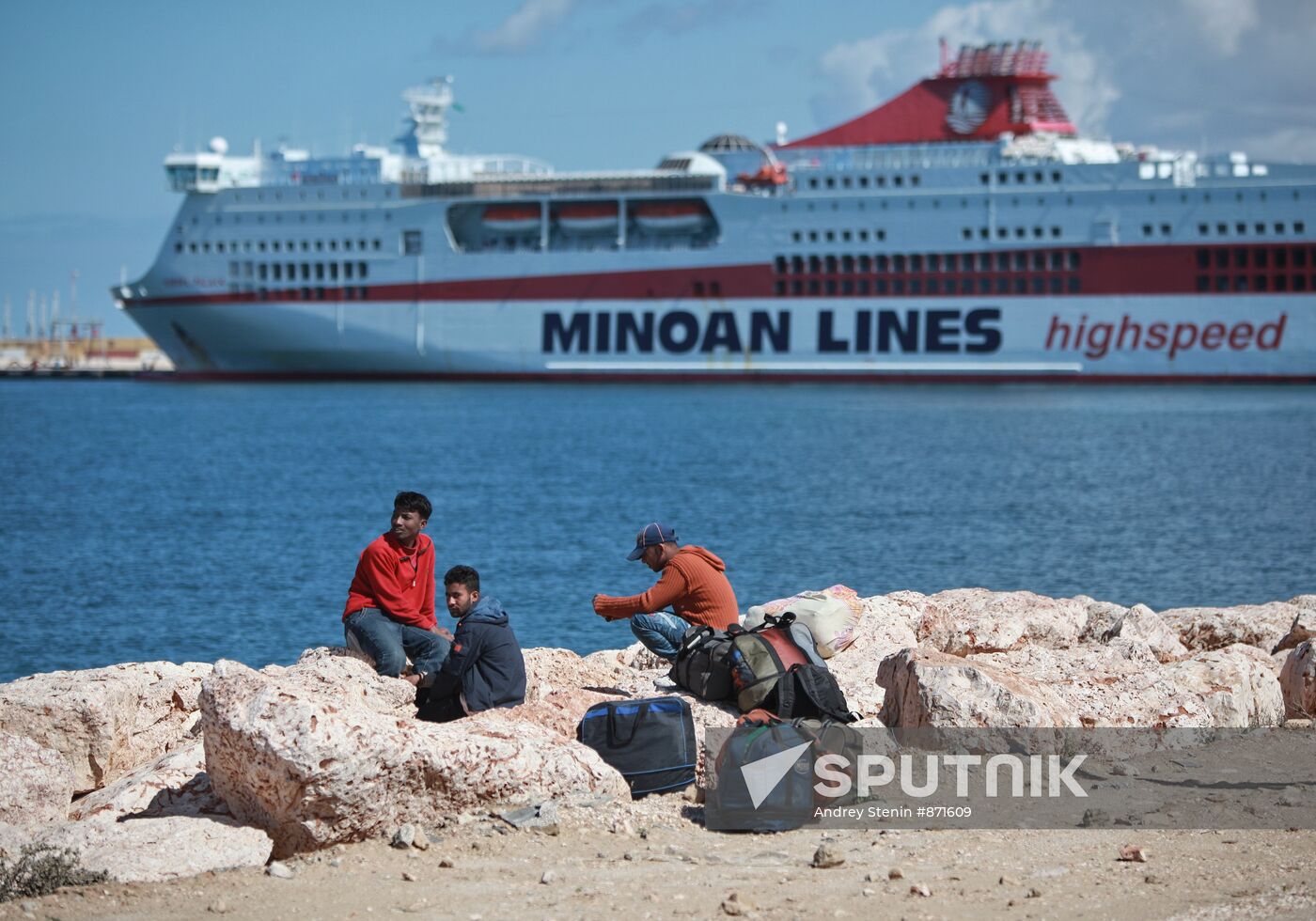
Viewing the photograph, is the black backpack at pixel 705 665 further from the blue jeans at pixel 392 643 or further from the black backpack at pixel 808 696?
the blue jeans at pixel 392 643

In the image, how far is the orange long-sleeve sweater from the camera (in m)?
5.50

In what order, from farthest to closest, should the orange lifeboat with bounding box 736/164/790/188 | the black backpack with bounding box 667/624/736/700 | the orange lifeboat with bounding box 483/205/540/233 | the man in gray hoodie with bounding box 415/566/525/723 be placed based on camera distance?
the orange lifeboat with bounding box 483/205/540/233 < the orange lifeboat with bounding box 736/164/790/188 < the black backpack with bounding box 667/624/736/700 < the man in gray hoodie with bounding box 415/566/525/723

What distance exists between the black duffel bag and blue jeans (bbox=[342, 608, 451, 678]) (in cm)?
83

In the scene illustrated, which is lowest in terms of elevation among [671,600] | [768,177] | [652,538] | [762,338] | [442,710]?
[442,710]

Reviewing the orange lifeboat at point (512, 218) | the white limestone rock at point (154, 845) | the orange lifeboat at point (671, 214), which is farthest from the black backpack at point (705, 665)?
the orange lifeboat at point (512, 218)

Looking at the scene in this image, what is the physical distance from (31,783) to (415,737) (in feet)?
4.20

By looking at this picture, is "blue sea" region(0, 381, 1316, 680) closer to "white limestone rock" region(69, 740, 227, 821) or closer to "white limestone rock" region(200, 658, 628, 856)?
"white limestone rock" region(69, 740, 227, 821)

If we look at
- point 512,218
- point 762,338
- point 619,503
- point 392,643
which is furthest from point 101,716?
point 512,218

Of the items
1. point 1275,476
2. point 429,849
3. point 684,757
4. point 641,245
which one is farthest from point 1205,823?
point 641,245

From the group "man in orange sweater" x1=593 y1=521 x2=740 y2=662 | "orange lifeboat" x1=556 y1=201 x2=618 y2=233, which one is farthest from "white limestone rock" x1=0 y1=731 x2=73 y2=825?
"orange lifeboat" x1=556 y1=201 x2=618 y2=233

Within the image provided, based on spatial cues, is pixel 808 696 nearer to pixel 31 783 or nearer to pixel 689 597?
pixel 689 597

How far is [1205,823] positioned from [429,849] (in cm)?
206

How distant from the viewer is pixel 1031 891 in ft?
13.1

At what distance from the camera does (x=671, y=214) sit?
1492 inches
